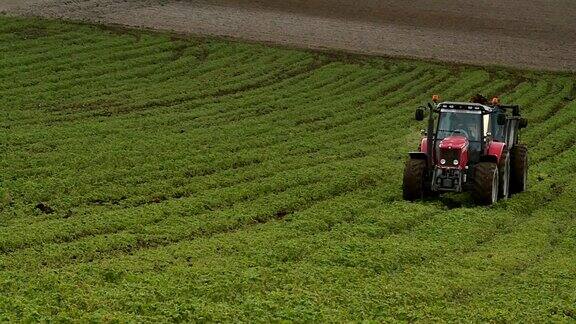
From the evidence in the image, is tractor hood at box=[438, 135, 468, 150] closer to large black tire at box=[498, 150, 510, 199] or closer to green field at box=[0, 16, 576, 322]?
large black tire at box=[498, 150, 510, 199]

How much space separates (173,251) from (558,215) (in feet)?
30.3

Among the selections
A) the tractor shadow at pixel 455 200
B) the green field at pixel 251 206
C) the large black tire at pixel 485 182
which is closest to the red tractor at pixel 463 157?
the large black tire at pixel 485 182

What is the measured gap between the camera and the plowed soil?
49.5m

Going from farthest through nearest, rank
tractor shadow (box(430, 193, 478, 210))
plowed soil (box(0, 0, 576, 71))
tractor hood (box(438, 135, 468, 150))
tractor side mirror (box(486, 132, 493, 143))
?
1. plowed soil (box(0, 0, 576, 71))
2. tractor side mirror (box(486, 132, 493, 143))
3. tractor shadow (box(430, 193, 478, 210))
4. tractor hood (box(438, 135, 468, 150))

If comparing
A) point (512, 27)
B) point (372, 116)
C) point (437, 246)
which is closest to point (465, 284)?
point (437, 246)

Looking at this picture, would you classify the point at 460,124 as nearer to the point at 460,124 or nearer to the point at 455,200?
the point at 460,124

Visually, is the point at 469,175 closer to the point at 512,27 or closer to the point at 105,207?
the point at 105,207

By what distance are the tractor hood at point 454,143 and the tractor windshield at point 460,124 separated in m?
0.24

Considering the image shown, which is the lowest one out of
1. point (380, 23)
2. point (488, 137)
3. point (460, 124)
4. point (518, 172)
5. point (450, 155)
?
point (518, 172)

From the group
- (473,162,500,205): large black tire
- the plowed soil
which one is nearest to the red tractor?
(473,162,500,205): large black tire

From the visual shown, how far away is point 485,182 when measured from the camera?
21234 millimetres

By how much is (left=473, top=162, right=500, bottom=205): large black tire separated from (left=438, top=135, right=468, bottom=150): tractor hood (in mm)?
610

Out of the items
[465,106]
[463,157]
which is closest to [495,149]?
[465,106]

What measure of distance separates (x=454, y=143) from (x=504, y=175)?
1802 mm
